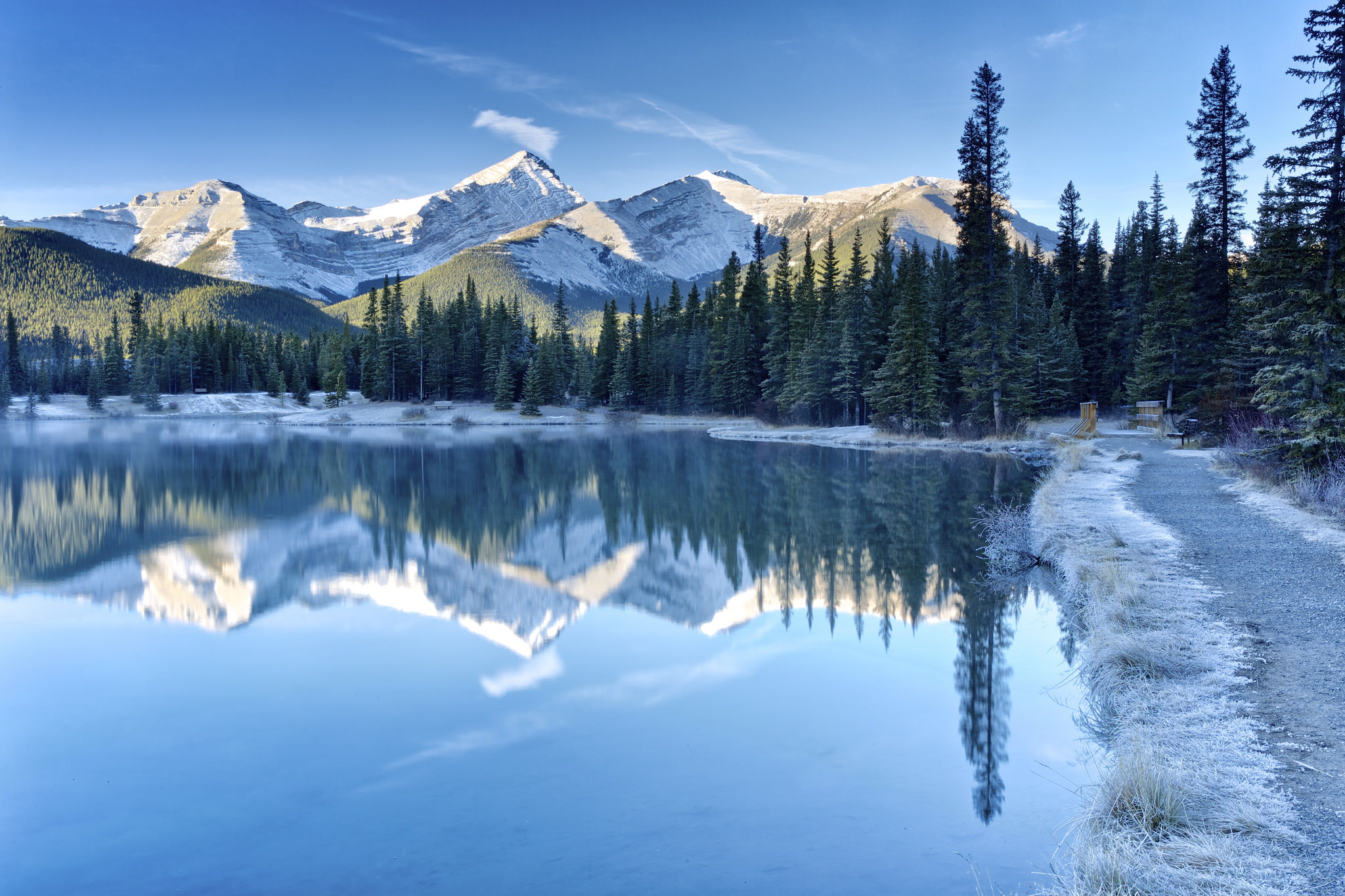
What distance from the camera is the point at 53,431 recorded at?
245ft

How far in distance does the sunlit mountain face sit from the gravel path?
369 centimetres

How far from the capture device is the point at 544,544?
20.6 meters

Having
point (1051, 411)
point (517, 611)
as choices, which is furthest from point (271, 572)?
point (1051, 411)

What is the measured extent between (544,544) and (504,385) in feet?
230

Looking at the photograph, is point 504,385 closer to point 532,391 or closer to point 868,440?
point 532,391

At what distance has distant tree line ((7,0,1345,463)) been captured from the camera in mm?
19922

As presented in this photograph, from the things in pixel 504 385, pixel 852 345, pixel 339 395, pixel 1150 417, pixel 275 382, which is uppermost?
pixel 275 382

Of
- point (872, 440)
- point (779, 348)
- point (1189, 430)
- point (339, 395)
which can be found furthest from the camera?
point (339, 395)

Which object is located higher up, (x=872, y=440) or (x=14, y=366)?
(x=14, y=366)

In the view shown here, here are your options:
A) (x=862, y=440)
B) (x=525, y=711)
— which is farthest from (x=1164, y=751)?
(x=862, y=440)

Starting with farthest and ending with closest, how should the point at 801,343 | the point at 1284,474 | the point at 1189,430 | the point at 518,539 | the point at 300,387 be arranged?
the point at 300,387 < the point at 801,343 < the point at 1189,430 < the point at 518,539 < the point at 1284,474

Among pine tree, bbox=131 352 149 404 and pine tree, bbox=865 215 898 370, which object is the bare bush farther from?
pine tree, bbox=131 352 149 404

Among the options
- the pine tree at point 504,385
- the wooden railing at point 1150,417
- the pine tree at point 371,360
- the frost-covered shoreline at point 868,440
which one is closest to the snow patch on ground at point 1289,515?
the frost-covered shoreline at point 868,440

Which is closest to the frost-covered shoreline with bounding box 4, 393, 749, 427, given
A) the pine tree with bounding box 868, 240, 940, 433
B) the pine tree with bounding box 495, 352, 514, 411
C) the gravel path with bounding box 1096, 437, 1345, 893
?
the pine tree with bounding box 495, 352, 514, 411
